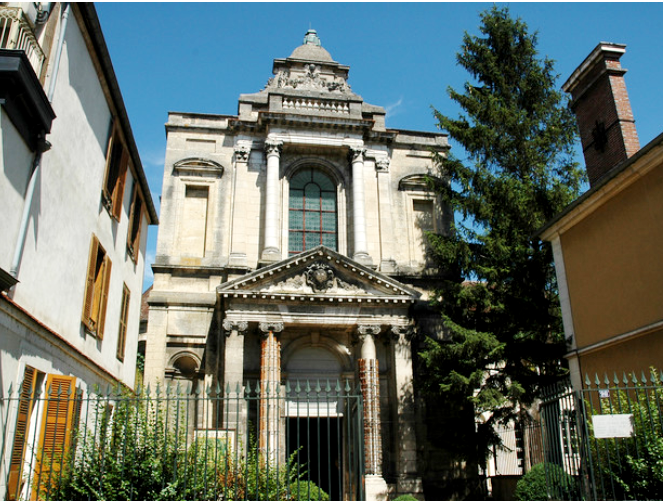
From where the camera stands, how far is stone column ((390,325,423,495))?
1841cm

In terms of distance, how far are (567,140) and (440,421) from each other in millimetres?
10305

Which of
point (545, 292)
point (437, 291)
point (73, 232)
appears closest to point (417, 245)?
point (437, 291)

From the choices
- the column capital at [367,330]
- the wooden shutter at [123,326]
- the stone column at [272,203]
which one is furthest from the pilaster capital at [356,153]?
the wooden shutter at [123,326]

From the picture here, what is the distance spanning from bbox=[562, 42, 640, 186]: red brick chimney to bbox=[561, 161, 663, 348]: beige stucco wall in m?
2.22

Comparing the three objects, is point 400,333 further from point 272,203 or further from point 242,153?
point 242,153

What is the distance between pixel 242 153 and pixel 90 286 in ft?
36.0

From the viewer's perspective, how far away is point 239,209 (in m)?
22.3

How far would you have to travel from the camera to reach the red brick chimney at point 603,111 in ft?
47.4

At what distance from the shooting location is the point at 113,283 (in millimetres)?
15422

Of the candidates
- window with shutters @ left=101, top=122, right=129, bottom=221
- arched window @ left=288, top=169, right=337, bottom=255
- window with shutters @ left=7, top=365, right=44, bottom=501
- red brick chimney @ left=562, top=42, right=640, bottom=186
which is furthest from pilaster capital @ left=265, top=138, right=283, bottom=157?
window with shutters @ left=7, top=365, right=44, bottom=501

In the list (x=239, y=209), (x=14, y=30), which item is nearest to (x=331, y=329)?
(x=239, y=209)

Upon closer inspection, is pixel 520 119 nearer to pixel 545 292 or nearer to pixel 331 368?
pixel 545 292

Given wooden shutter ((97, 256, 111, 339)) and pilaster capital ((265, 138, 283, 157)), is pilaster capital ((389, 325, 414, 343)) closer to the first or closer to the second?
pilaster capital ((265, 138, 283, 157))

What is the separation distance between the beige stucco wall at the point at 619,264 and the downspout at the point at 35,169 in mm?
10781
